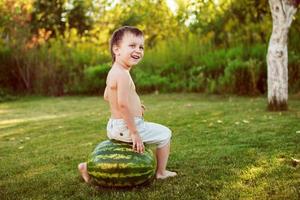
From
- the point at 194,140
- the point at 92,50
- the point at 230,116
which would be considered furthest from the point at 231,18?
the point at 194,140

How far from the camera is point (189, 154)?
222 inches

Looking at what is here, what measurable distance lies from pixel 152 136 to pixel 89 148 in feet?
7.28

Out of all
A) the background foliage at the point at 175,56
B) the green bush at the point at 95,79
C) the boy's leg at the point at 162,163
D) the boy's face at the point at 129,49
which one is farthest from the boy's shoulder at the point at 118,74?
→ the green bush at the point at 95,79

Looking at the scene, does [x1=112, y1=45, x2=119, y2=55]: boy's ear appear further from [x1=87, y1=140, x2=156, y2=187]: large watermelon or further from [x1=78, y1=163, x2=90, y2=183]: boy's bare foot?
[x1=78, y1=163, x2=90, y2=183]: boy's bare foot

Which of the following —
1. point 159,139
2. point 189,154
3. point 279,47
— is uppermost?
point 279,47

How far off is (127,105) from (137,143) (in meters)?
0.35

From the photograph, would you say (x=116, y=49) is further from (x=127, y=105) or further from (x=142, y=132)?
(x=142, y=132)

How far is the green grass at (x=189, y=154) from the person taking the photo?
163 inches

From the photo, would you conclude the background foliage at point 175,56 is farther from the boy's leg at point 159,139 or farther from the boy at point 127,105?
the boy's leg at point 159,139

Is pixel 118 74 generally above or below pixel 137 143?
above

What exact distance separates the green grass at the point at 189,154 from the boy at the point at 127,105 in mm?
385

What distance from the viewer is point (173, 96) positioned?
573 inches

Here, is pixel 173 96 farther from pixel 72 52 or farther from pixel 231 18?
pixel 72 52

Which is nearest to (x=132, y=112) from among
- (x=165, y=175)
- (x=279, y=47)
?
(x=165, y=175)
